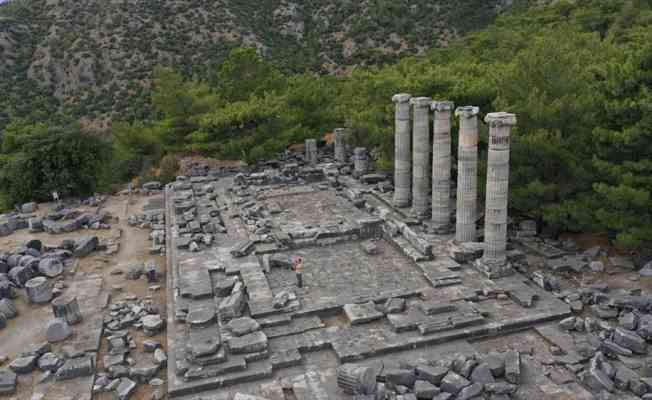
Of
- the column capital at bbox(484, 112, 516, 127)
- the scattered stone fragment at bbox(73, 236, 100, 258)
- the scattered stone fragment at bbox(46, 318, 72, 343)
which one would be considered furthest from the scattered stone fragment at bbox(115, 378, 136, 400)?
the column capital at bbox(484, 112, 516, 127)

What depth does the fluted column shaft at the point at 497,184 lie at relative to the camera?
571 inches

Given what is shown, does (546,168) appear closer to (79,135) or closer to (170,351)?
(170,351)

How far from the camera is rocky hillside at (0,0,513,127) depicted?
170 ft

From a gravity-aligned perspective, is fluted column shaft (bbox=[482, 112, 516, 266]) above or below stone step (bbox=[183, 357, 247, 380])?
above

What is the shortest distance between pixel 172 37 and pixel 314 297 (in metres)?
48.2

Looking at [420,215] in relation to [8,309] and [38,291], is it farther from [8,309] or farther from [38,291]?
[8,309]

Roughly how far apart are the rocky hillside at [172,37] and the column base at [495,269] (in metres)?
41.4

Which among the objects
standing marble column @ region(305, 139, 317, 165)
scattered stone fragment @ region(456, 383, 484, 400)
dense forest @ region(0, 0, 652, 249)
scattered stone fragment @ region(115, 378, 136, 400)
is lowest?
scattered stone fragment @ region(115, 378, 136, 400)

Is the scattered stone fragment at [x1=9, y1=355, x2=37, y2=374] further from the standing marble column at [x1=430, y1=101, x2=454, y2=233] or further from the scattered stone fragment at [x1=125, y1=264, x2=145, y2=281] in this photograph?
the standing marble column at [x1=430, y1=101, x2=454, y2=233]

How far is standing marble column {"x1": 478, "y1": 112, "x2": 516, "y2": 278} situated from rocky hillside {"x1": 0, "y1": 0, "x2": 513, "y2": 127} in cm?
4117

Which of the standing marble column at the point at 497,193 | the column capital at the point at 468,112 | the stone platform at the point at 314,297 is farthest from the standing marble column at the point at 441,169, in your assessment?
the standing marble column at the point at 497,193

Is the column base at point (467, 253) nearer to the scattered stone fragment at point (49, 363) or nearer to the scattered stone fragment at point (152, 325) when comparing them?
the scattered stone fragment at point (152, 325)

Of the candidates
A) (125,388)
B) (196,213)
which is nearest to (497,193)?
(125,388)

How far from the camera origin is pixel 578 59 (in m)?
17.7
